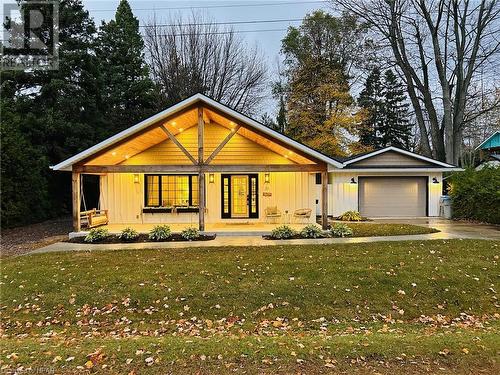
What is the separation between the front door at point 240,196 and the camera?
46.3 ft

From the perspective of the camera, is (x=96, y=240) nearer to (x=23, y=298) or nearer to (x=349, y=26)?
(x=23, y=298)

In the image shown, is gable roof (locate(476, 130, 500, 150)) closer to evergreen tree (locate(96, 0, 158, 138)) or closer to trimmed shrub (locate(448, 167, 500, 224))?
trimmed shrub (locate(448, 167, 500, 224))

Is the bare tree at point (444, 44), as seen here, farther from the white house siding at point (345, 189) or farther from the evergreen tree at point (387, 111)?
the evergreen tree at point (387, 111)

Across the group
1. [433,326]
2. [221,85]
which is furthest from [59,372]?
[221,85]

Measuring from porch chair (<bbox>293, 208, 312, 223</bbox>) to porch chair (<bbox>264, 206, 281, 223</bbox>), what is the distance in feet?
2.18

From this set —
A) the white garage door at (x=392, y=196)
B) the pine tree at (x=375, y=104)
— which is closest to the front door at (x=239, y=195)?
the white garage door at (x=392, y=196)

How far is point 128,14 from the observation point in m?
25.5

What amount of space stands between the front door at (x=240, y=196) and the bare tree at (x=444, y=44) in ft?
49.4

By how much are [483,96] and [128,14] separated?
2477 centimetres

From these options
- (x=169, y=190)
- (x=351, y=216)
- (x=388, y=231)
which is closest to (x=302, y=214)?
(x=388, y=231)

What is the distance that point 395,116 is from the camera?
33375 millimetres

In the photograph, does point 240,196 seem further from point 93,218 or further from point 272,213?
point 93,218

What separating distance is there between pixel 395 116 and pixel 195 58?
19541mm

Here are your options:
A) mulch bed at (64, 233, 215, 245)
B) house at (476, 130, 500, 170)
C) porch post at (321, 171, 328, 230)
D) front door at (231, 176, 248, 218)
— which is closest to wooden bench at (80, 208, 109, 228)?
mulch bed at (64, 233, 215, 245)
